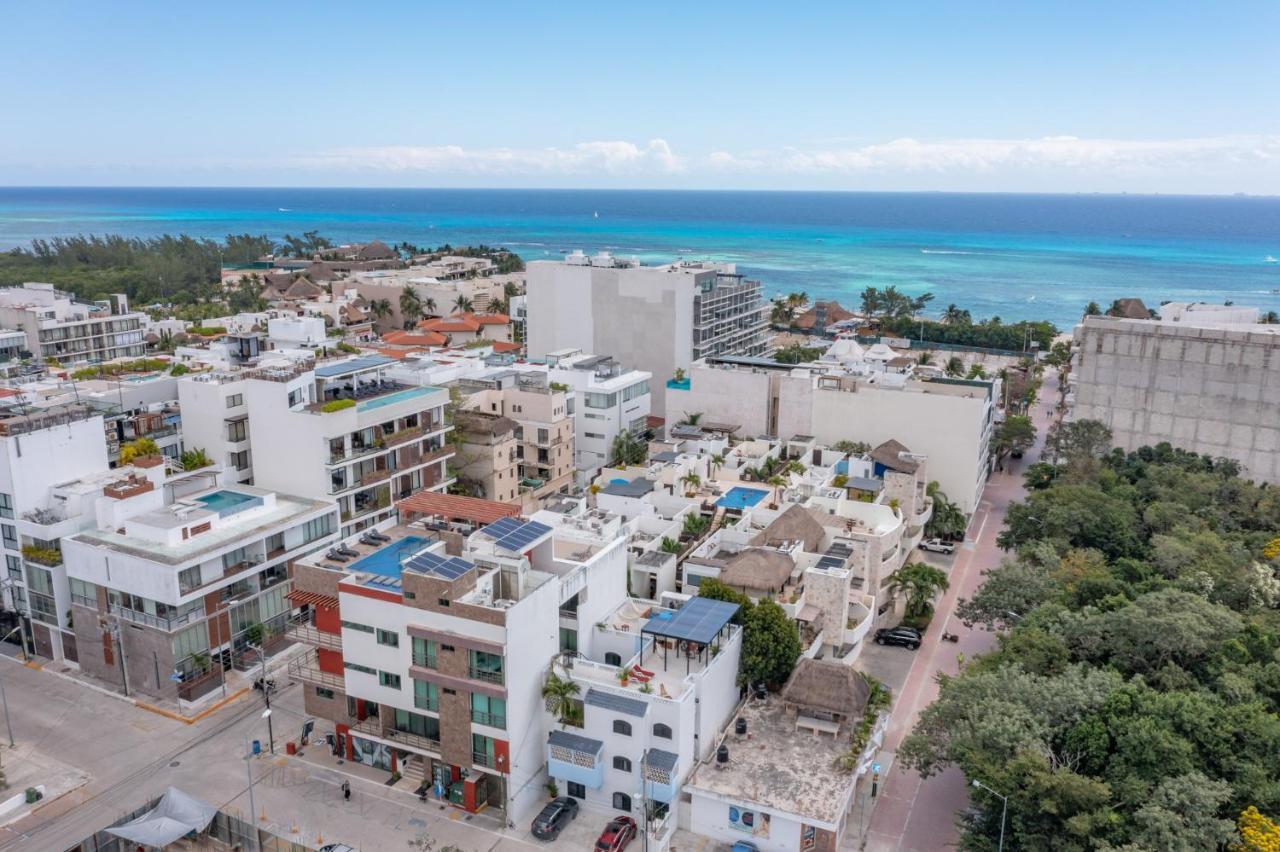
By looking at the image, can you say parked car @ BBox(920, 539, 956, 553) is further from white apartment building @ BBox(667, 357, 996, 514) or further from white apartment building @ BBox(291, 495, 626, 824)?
white apartment building @ BBox(291, 495, 626, 824)

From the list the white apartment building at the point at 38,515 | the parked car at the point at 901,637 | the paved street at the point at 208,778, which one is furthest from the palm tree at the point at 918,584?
the white apartment building at the point at 38,515

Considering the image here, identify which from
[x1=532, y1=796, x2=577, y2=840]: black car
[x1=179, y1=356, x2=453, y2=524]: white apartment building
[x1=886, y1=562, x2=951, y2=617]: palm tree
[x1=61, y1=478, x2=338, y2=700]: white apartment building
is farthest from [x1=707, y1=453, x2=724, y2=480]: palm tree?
[x1=532, y1=796, x2=577, y2=840]: black car

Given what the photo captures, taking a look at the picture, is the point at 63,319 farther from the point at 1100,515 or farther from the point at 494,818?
the point at 1100,515

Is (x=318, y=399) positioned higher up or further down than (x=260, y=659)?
higher up

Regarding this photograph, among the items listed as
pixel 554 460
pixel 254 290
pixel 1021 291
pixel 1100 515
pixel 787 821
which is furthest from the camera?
pixel 1021 291

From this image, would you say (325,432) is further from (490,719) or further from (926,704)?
(926,704)

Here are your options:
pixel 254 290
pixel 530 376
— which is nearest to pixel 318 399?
pixel 530 376

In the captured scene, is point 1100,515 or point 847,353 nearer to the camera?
point 1100,515
